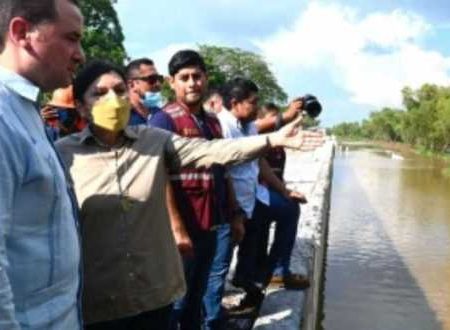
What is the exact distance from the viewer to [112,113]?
2561 mm

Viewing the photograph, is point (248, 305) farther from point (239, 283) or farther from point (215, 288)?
point (215, 288)

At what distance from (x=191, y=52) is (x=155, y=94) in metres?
0.72

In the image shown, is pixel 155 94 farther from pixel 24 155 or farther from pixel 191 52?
pixel 24 155

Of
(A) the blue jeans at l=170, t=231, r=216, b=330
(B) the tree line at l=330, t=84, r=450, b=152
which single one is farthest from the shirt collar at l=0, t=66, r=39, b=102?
(B) the tree line at l=330, t=84, r=450, b=152


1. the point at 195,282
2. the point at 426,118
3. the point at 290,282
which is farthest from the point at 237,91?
the point at 426,118

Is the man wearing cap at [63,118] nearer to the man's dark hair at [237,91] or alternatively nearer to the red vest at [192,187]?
the red vest at [192,187]

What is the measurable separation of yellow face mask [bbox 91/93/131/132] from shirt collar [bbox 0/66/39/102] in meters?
0.88

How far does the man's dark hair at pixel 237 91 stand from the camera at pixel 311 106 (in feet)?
1.73

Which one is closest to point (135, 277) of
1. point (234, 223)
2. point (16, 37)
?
point (16, 37)

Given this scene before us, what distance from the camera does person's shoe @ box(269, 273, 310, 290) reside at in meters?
5.26

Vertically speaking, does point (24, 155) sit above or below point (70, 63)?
below

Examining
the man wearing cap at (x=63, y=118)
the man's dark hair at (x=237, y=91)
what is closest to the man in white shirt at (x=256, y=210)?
the man's dark hair at (x=237, y=91)

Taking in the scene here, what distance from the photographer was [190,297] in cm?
353

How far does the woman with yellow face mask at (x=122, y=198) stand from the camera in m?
2.52
